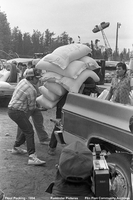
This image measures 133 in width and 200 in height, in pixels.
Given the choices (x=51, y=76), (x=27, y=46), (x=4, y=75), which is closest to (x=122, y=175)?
(x=51, y=76)

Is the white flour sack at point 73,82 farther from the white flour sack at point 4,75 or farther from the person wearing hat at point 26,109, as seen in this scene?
the white flour sack at point 4,75

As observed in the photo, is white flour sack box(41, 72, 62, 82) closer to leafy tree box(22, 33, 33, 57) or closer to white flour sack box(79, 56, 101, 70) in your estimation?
white flour sack box(79, 56, 101, 70)

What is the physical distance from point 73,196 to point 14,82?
987 cm

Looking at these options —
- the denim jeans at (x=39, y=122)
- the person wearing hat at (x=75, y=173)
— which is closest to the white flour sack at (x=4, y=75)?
the denim jeans at (x=39, y=122)

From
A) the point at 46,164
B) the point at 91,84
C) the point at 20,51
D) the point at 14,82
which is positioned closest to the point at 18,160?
the point at 46,164

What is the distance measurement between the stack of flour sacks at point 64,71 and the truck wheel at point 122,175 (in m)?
1.80

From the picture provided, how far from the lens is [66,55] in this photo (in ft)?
16.1

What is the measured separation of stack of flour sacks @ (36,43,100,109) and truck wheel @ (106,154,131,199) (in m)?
1.80

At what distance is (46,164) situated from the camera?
15.8 feet

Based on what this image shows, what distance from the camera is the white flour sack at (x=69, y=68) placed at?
4.81m

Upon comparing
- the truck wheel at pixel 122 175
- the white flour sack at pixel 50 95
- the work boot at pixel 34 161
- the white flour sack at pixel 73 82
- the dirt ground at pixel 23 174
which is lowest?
the dirt ground at pixel 23 174

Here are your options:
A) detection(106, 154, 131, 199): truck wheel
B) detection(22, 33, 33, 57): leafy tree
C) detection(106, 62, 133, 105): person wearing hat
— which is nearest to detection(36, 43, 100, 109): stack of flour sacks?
detection(106, 62, 133, 105): person wearing hat

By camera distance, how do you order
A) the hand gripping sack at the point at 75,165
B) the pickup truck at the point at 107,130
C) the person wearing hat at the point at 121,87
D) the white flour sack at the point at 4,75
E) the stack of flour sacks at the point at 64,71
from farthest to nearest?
the white flour sack at the point at 4,75 < the stack of flour sacks at the point at 64,71 < the person wearing hat at the point at 121,87 < the pickup truck at the point at 107,130 < the hand gripping sack at the point at 75,165

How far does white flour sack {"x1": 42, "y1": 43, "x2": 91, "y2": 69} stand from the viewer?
191 inches
